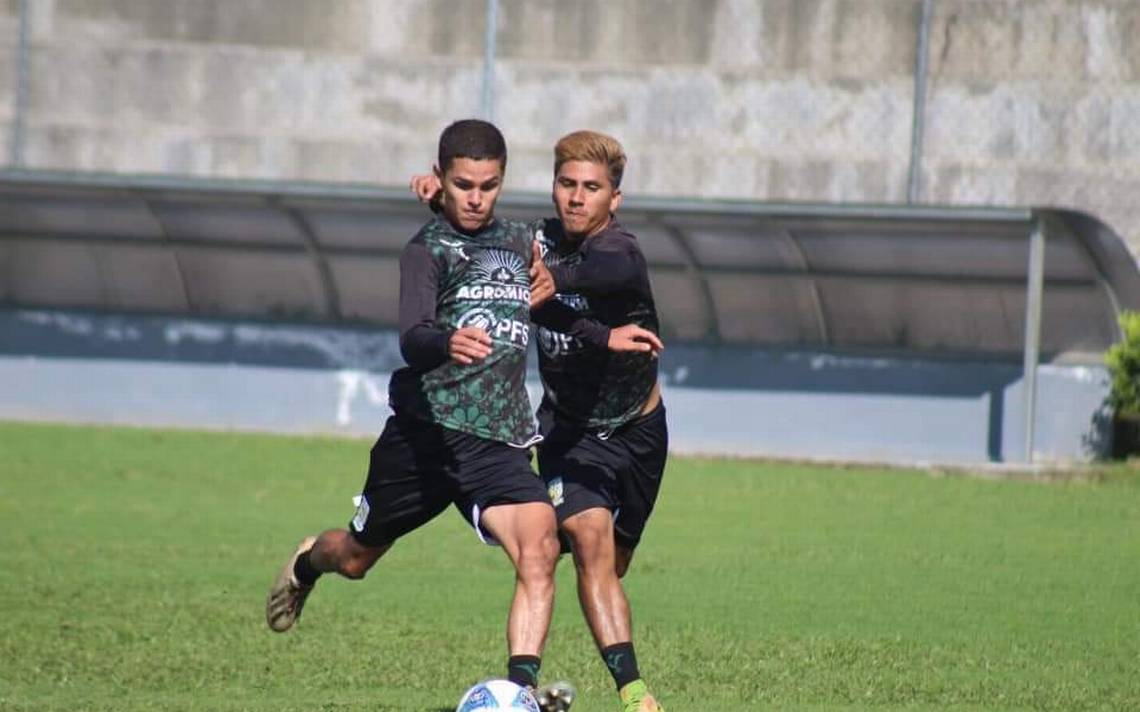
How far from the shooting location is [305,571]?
8.30 m

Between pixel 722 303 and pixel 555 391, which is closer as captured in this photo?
pixel 555 391

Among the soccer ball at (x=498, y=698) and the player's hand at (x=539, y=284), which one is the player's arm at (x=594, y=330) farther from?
the soccer ball at (x=498, y=698)

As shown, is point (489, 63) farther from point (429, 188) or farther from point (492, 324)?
point (492, 324)

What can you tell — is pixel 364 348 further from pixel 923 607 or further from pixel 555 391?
pixel 555 391

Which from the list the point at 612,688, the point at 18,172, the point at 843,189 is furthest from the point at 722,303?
the point at 612,688

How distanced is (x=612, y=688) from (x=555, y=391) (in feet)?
4.12

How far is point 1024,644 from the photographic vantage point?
920 centimetres

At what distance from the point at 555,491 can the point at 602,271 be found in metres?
0.87

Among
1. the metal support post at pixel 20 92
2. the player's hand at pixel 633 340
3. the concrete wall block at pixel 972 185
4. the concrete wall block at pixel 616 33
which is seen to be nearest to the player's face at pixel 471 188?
the player's hand at pixel 633 340

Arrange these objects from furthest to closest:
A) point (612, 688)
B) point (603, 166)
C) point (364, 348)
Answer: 1. point (364, 348)
2. point (612, 688)
3. point (603, 166)

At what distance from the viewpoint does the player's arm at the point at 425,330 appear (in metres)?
6.57

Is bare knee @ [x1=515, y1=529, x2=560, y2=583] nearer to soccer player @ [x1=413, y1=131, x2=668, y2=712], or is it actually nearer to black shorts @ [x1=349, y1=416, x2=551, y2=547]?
black shorts @ [x1=349, y1=416, x2=551, y2=547]

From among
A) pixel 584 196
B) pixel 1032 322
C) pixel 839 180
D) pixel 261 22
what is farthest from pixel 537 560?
pixel 261 22

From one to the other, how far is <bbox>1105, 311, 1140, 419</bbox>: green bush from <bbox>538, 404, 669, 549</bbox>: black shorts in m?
10.2
